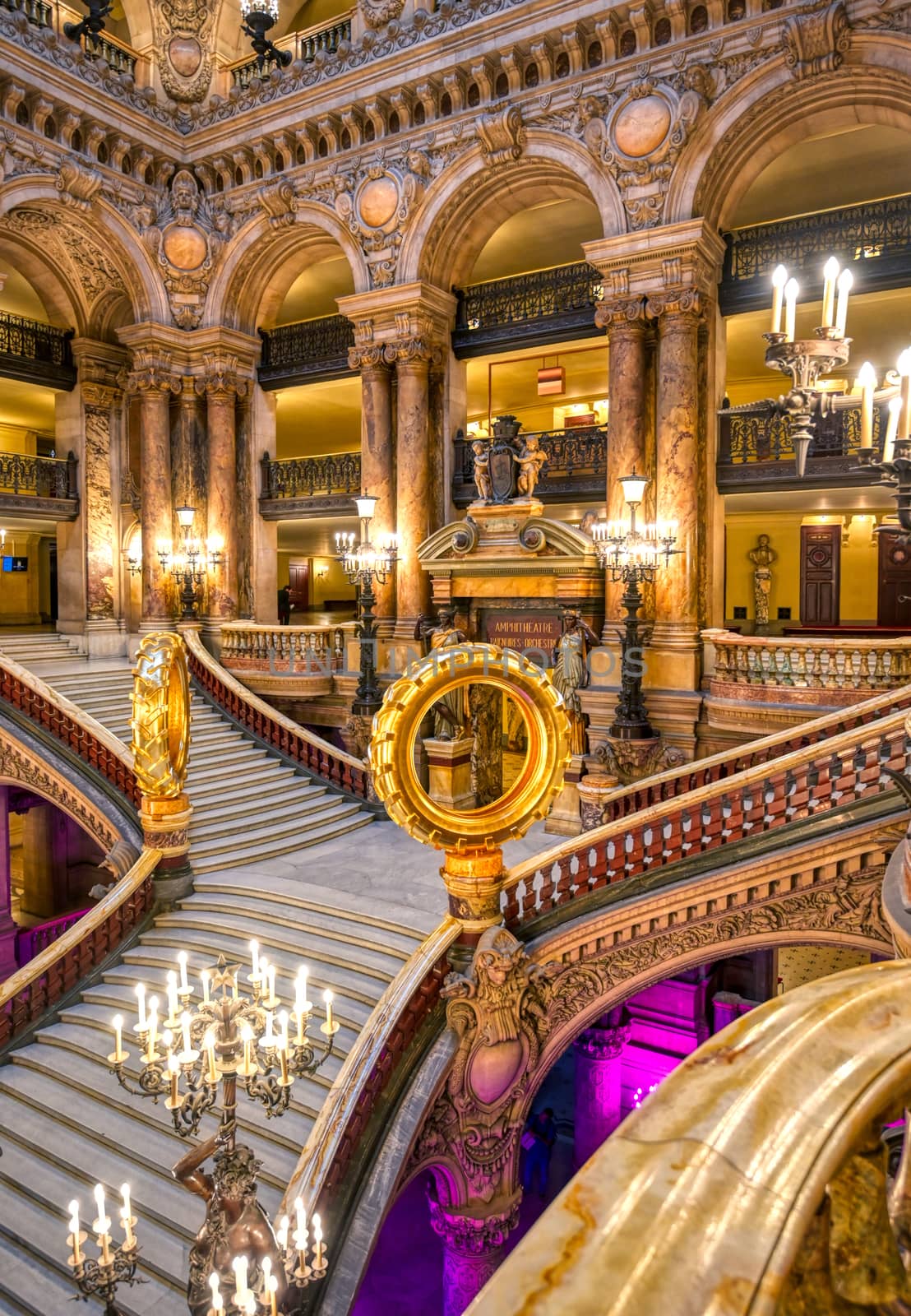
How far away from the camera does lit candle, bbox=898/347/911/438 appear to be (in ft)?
12.2

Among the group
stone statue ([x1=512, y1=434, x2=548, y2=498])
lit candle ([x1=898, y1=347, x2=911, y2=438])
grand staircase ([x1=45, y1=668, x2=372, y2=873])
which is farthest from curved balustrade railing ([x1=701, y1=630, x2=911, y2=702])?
lit candle ([x1=898, y1=347, x2=911, y2=438])

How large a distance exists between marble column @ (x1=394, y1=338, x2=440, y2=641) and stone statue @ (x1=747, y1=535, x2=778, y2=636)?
31.6 ft

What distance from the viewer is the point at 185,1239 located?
5.99m

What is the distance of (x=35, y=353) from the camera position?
17812mm

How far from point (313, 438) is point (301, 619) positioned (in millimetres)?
5976

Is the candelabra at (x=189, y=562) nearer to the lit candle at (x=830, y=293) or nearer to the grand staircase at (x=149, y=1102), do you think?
the grand staircase at (x=149, y=1102)

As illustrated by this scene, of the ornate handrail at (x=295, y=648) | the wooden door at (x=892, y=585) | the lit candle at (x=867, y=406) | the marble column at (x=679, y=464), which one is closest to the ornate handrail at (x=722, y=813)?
the lit candle at (x=867, y=406)

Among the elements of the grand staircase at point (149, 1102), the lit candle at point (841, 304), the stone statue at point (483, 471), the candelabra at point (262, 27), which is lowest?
the grand staircase at point (149, 1102)

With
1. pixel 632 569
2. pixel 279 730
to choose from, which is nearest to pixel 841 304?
pixel 632 569

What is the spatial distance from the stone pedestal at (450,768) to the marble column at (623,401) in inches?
111

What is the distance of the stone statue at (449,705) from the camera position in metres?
12.1

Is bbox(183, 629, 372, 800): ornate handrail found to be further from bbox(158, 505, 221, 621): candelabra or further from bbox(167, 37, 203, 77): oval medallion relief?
bbox(167, 37, 203, 77): oval medallion relief

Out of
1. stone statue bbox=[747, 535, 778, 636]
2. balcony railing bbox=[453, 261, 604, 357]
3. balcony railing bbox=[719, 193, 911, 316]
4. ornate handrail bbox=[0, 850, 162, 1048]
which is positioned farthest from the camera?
stone statue bbox=[747, 535, 778, 636]

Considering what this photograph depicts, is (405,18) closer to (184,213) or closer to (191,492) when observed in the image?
(184,213)
